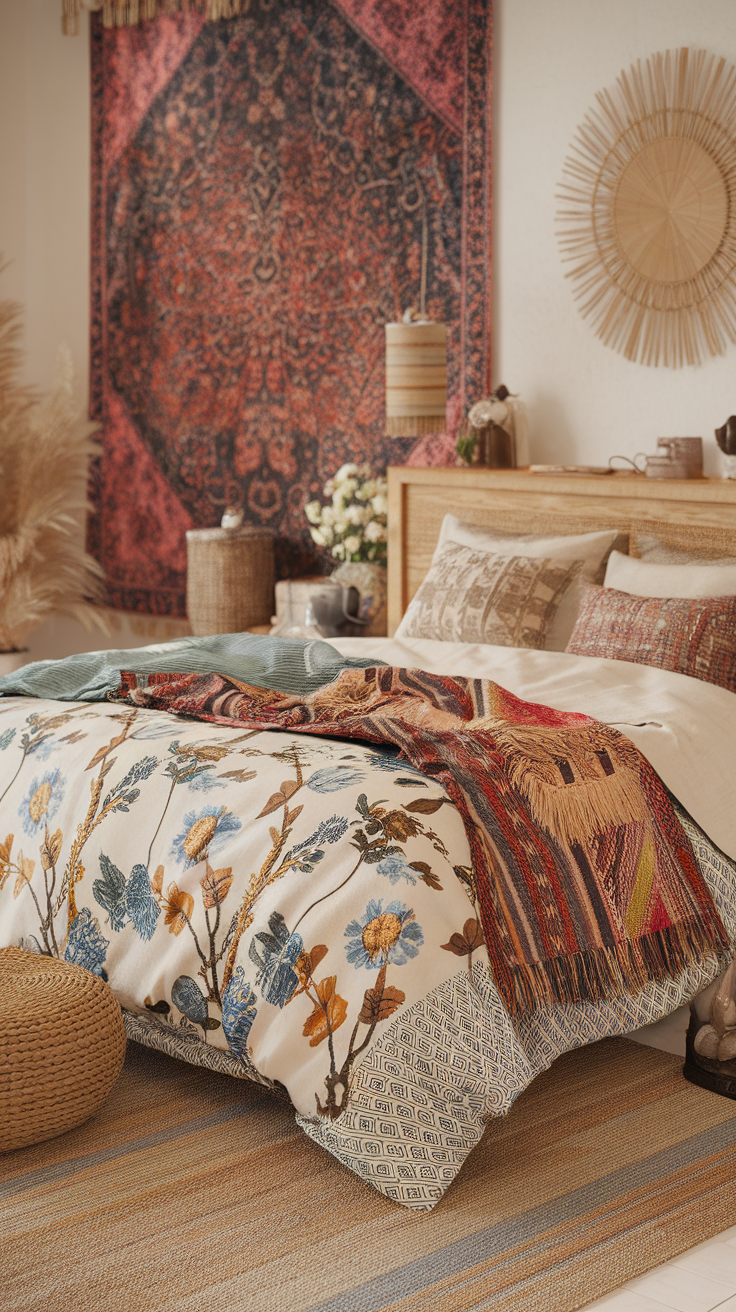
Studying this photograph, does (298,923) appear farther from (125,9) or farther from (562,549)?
(125,9)

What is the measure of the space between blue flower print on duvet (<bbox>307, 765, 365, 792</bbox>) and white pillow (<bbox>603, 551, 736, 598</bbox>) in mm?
1473

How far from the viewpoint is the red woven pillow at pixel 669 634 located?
347cm

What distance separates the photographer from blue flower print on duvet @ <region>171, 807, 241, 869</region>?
2.52 meters

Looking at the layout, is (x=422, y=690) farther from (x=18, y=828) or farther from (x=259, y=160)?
A: (x=259, y=160)

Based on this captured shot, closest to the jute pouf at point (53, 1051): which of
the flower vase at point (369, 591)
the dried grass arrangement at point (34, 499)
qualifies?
the flower vase at point (369, 591)

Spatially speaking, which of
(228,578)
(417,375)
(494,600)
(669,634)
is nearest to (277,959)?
(669,634)

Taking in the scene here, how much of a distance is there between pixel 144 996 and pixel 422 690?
2.86ft

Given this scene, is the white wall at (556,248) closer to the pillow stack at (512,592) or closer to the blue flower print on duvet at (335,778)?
the pillow stack at (512,592)

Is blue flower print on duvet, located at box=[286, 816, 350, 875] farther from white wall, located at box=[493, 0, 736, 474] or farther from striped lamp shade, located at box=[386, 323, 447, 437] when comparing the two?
striped lamp shade, located at box=[386, 323, 447, 437]

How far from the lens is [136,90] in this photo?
6.07 m

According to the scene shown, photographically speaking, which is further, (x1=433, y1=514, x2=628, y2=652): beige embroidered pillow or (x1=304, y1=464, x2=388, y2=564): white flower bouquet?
(x1=304, y1=464, x2=388, y2=564): white flower bouquet

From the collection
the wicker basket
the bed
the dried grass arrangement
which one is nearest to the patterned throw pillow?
the bed

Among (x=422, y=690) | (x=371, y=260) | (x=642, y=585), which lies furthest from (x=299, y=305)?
(x=422, y=690)

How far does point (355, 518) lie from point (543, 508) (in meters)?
0.90
